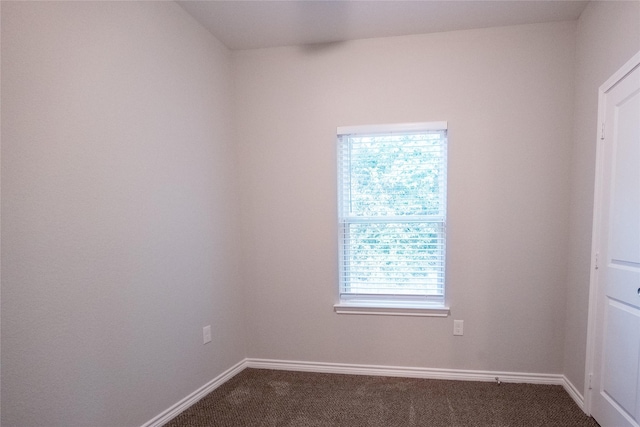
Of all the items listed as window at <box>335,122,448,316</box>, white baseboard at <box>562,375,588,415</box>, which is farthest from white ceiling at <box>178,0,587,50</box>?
white baseboard at <box>562,375,588,415</box>

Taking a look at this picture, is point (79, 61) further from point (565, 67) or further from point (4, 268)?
point (565, 67)

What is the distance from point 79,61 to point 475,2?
2343 mm

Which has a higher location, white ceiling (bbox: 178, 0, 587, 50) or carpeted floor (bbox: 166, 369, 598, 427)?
white ceiling (bbox: 178, 0, 587, 50)

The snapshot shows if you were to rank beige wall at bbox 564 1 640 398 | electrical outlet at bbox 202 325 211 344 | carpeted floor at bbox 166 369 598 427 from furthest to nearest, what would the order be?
electrical outlet at bbox 202 325 211 344 < carpeted floor at bbox 166 369 598 427 < beige wall at bbox 564 1 640 398

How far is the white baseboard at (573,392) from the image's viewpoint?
6.57 ft

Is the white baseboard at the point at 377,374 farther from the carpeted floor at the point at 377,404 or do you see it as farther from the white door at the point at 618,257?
the white door at the point at 618,257

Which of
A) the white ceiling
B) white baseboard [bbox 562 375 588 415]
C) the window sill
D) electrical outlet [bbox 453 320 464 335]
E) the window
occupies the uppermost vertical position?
the white ceiling

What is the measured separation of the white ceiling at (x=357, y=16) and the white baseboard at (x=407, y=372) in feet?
8.68

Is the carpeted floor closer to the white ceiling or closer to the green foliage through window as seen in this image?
the green foliage through window

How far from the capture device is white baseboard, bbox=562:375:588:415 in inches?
78.8

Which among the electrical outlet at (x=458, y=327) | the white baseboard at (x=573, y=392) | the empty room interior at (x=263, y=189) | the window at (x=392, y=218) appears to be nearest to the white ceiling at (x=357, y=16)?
the empty room interior at (x=263, y=189)

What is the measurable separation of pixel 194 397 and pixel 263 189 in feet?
5.39

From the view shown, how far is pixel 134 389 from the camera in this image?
1704mm

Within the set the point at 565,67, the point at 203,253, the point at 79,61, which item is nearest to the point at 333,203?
the point at 203,253
